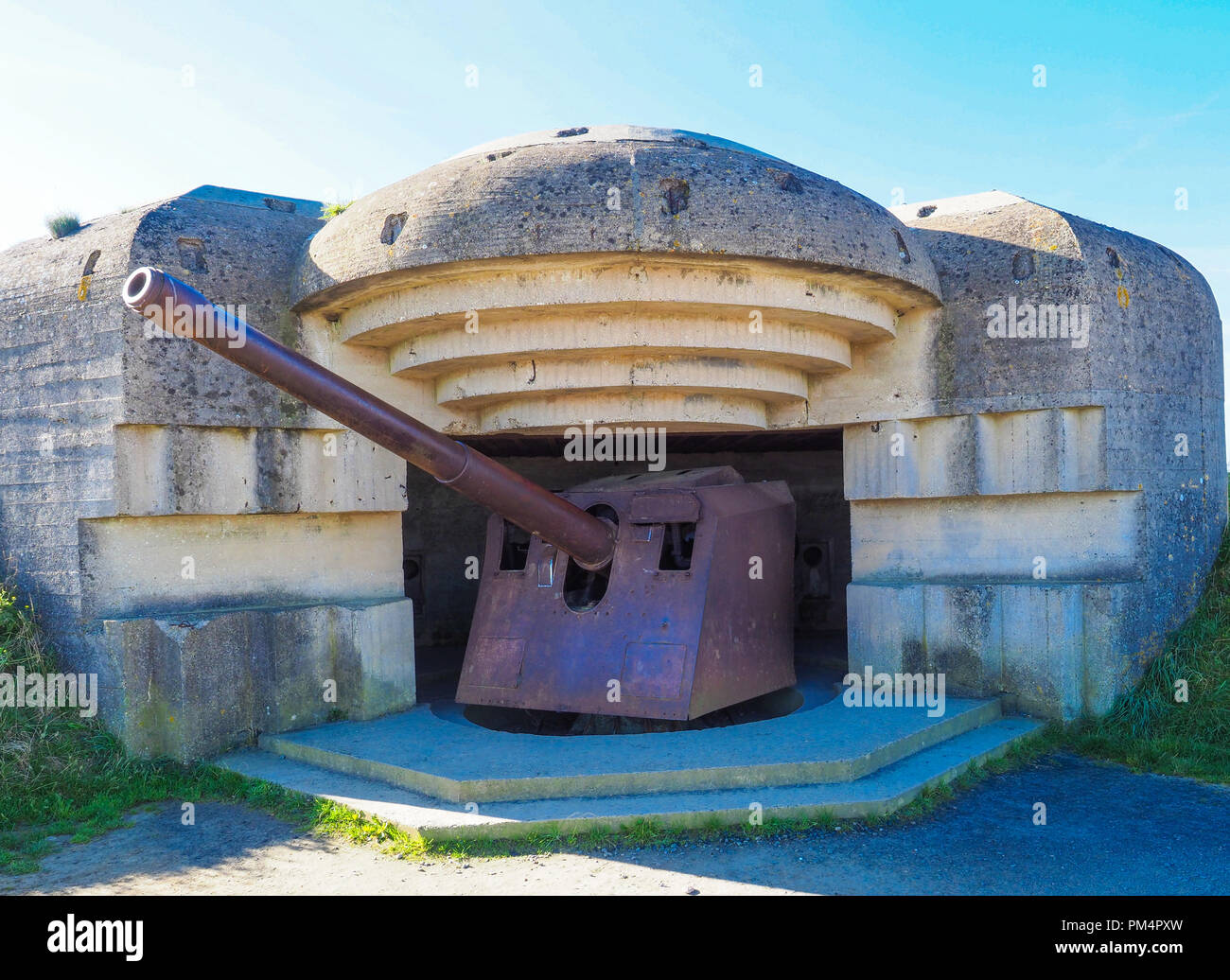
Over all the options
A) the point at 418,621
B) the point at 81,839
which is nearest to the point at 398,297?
the point at 81,839

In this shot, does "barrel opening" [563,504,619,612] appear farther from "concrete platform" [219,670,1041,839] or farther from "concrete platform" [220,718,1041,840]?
"concrete platform" [220,718,1041,840]

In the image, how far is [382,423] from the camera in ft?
15.6

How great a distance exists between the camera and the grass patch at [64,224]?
6480mm

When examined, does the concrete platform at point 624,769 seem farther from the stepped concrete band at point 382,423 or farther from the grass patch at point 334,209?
the grass patch at point 334,209

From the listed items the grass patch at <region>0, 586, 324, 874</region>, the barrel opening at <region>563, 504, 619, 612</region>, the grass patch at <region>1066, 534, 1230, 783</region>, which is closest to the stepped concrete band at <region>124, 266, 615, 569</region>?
the barrel opening at <region>563, 504, 619, 612</region>

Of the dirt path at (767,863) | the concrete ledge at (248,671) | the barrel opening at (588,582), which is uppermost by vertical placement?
the barrel opening at (588,582)

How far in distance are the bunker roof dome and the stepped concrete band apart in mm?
1117

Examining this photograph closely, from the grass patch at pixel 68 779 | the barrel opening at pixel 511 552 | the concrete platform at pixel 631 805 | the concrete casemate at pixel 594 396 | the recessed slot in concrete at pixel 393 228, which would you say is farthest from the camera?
the barrel opening at pixel 511 552

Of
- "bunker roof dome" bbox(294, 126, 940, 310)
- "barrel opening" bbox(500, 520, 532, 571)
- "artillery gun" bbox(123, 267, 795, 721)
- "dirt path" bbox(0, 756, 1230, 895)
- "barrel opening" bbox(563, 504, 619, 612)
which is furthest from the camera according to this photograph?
"barrel opening" bbox(500, 520, 532, 571)

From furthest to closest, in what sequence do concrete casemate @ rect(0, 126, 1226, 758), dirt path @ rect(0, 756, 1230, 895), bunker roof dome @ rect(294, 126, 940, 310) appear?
concrete casemate @ rect(0, 126, 1226, 758), bunker roof dome @ rect(294, 126, 940, 310), dirt path @ rect(0, 756, 1230, 895)

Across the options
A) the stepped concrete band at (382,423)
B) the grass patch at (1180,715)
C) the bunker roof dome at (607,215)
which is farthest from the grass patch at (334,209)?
the grass patch at (1180,715)

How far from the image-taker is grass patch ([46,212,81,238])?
21.3 feet

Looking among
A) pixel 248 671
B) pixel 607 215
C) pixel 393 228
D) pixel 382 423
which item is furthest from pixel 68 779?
pixel 607 215

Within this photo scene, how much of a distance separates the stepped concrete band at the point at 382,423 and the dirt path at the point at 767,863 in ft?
6.34
